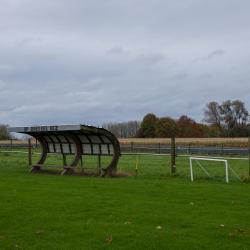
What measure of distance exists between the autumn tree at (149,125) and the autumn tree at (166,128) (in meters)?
3.44

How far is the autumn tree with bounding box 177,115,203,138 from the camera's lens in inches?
3596

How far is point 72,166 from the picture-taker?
15.4 metres

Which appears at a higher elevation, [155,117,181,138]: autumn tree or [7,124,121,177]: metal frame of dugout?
[155,117,181,138]: autumn tree

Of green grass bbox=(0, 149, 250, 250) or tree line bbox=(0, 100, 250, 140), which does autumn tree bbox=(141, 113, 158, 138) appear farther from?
green grass bbox=(0, 149, 250, 250)

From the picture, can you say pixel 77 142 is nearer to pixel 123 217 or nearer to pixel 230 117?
pixel 123 217

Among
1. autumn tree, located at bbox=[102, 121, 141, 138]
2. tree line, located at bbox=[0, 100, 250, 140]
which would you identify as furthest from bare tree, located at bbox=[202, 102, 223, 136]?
autumn tree, located at bbox=[102, 121, 141, 138]

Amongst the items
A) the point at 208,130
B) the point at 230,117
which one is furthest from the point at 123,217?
the point at 208,130

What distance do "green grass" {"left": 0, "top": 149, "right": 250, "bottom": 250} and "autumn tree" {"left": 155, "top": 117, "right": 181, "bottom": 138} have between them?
77.7 meters

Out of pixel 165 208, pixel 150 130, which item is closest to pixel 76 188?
pixel 165 208

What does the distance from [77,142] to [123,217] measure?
31.5ft

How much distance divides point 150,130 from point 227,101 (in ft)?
82.5

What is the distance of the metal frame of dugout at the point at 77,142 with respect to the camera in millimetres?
14375

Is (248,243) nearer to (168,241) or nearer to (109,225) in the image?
(168,241)

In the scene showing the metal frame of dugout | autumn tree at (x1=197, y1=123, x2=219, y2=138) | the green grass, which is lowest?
the green grass
